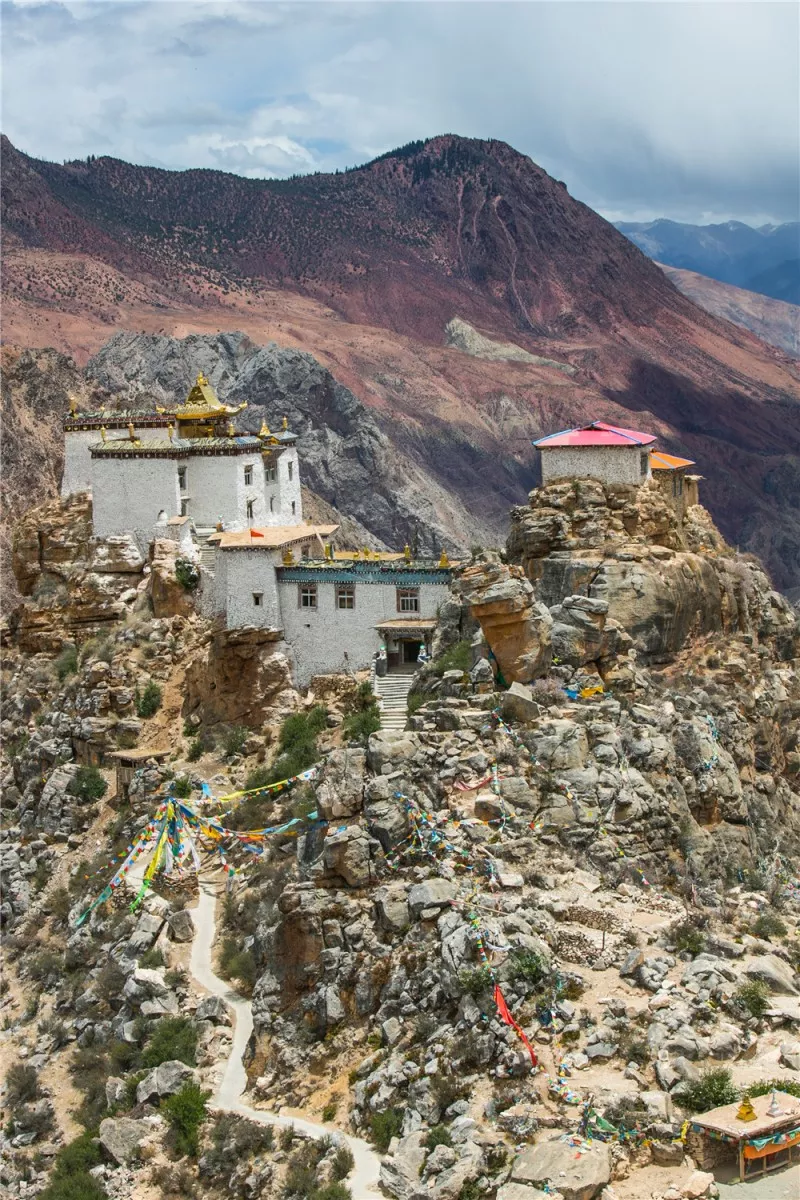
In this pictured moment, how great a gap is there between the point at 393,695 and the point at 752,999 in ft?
59.0

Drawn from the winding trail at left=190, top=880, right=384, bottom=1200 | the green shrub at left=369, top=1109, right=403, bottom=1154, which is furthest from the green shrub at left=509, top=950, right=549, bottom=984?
the winding trail at left=190, top=880, right=384, bottom=1200

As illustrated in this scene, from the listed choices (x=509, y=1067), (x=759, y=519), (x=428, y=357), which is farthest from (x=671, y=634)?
(x=428, y=357)

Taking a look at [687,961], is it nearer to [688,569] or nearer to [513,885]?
[513,885]

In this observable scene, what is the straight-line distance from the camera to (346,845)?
942 inches

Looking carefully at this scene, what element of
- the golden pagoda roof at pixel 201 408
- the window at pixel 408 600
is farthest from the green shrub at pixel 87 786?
the golden pagoda roof at pixel 201 408

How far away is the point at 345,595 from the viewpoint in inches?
1561

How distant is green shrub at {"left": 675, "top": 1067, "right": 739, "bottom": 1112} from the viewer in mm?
18438

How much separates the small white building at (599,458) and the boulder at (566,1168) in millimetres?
20548

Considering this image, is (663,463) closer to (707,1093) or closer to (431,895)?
(431,895)

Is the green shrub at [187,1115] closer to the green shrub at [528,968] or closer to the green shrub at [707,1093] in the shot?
the green shrub at [528,968]

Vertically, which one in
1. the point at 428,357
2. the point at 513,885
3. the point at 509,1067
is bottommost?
the point at 509,1067

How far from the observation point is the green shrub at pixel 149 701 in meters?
41.8

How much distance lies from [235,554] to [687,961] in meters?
21.8

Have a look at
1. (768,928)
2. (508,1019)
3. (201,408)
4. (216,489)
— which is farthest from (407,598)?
(508,1019)
